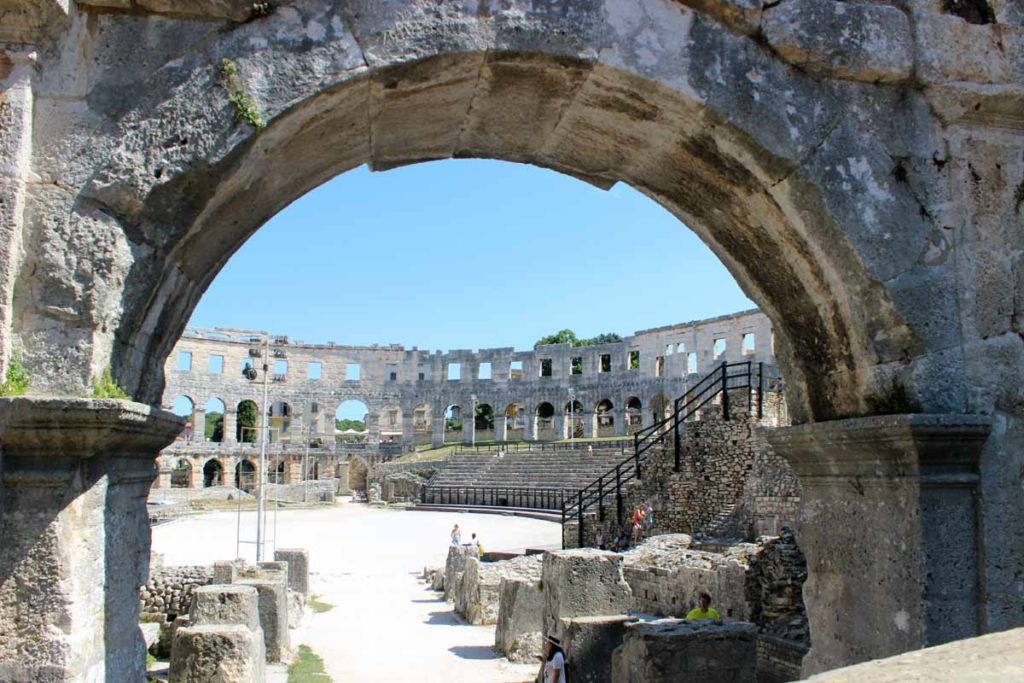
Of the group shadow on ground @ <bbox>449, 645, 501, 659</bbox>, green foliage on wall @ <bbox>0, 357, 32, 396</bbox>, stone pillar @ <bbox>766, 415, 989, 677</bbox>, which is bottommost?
shadow on ground @ <bbox>449, 645, 501, 659</bbox>

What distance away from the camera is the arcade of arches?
3430mm

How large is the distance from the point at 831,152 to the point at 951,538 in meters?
1.88

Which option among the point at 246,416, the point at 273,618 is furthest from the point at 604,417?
the point at 273,618

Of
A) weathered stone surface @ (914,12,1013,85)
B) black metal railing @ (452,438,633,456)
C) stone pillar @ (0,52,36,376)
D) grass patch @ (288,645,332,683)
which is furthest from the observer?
black metal railing @ (452,438,633,456)

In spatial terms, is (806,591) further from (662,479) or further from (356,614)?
(662,479)

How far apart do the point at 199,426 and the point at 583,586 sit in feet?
152

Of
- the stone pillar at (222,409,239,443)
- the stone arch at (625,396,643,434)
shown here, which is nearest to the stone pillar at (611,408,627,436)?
the stone arch at (625,396,643,434)

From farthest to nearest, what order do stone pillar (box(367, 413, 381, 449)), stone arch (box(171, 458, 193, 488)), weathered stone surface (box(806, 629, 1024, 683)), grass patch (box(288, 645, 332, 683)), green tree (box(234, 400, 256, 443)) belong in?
green tree (box(234, 400, 256, 443)), stone pillar (box(367, 413, 381, 449)), stone arch (box(171, 458, 193, 488)), grass patch (box(288, 645, 332, 683)), weathered stone surface (box(806, 629, 1024, 683))

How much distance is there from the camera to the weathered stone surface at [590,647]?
7.90 metres

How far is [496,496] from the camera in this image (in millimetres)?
35562

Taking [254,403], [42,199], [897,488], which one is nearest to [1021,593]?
[897,488]

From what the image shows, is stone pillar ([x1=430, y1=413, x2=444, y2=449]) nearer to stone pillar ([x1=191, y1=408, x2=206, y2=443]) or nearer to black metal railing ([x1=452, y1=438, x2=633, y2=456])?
black metal railing ([x1=452, y1=438, x2=633, y2=456])

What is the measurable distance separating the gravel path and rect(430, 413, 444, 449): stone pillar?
1856 centimetres

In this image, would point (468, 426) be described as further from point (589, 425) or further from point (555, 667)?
point (555, 667)
